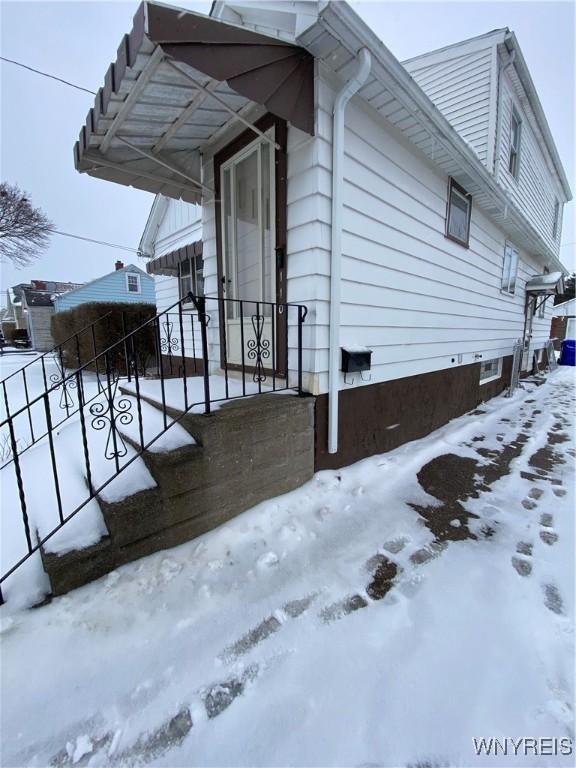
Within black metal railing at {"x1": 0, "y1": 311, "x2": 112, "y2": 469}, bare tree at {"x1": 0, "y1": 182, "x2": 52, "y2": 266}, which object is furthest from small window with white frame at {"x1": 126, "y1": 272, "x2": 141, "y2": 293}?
black metal railing at {"x1": 0, "y1": 311, "x2": 112, "y2": 469}

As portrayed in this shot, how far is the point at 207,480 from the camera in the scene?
2037 millimetres

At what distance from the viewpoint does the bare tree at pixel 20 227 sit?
11.8 meters

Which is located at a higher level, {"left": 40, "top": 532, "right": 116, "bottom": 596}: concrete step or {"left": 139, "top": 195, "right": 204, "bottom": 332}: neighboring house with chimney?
{"left": 139, "top": 195, "right": 204, "bottom": 332}: neighboring house with chimney

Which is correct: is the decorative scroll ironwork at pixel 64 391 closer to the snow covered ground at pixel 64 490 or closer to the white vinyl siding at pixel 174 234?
the snow covered ground at pixel 64 490

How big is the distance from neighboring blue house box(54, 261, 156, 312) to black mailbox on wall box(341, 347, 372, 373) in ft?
51.6

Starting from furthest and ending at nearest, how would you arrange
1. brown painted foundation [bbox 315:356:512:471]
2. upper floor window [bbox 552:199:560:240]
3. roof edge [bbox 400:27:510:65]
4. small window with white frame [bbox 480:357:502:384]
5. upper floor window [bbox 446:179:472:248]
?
upper floor window [bbox 552:199:560:240]
small window with white frame [bbox 480:357:502:384]
roof edge [bbox 400:27:510:65]
upper floor window [bbox 446:179:472:248]
brown painted foundation [bbox 315:356:512:471]

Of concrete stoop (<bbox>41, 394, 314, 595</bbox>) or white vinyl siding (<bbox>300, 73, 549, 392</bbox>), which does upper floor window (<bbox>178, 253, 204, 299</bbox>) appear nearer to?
white vinyl siding (<bbox>300, 73, 549, 392</bbox>)

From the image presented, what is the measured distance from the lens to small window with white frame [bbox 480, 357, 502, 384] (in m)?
6.12

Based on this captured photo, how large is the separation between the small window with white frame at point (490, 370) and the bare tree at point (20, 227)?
51.9ft

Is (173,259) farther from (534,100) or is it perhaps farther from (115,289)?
(115,289)

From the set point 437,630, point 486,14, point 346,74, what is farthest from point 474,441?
point 486,14

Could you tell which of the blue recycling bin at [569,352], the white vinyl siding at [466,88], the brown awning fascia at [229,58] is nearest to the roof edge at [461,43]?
the white vinyl siding at [466,88]

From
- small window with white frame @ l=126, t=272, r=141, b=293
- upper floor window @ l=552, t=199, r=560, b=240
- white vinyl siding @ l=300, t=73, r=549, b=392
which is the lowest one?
white vinyl siding @ l=300, t=73, r=549, b=392

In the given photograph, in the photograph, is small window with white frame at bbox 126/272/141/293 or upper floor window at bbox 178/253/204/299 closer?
upper floor window at bbox 178/253/204/299
